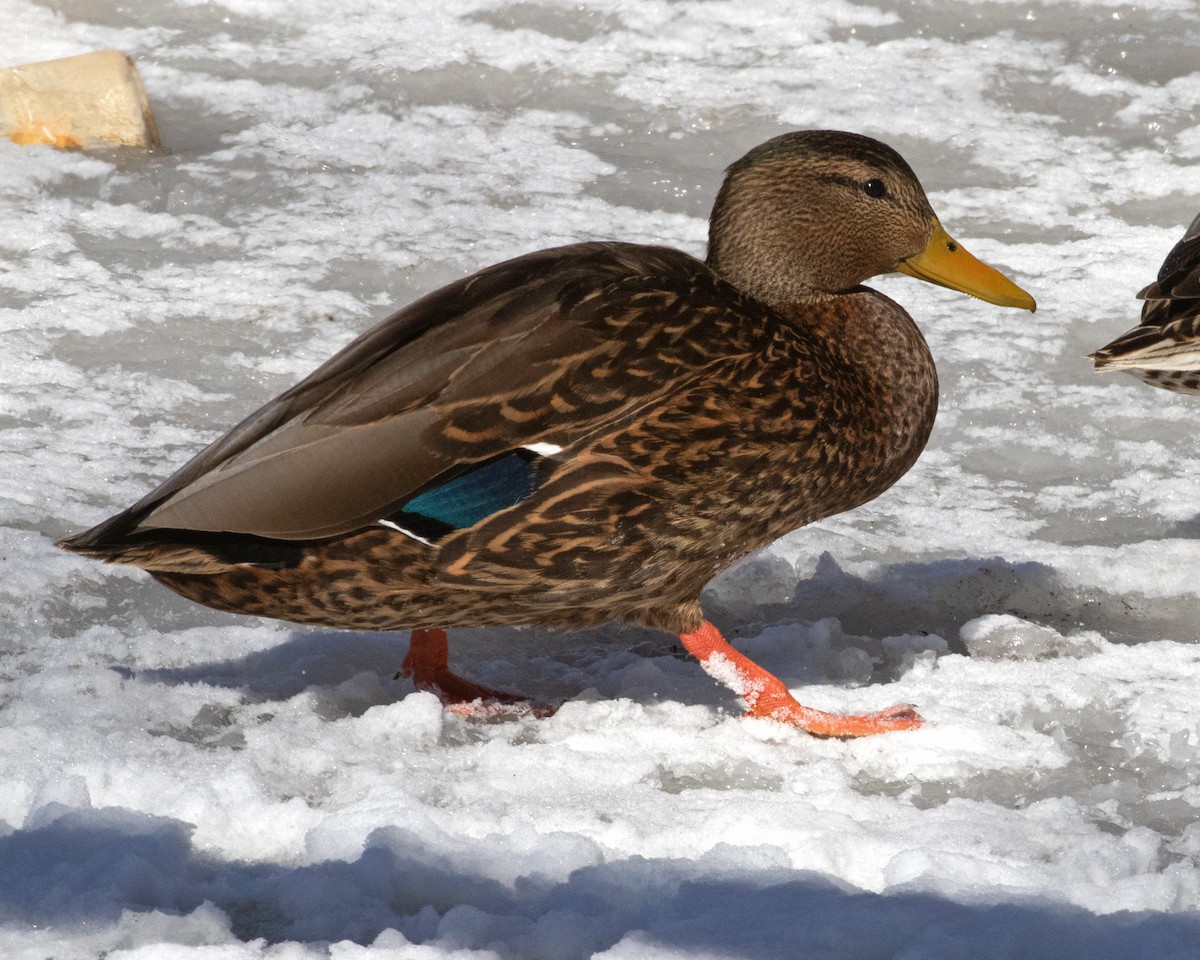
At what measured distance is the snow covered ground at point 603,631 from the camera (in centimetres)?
247

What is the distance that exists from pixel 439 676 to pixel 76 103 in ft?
12.4

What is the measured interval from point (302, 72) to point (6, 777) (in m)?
4.88

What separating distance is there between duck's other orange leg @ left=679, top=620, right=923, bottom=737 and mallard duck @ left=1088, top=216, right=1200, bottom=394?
43.9 inches

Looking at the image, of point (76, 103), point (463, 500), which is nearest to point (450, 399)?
point (463, 500)

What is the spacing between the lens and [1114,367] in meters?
3.78

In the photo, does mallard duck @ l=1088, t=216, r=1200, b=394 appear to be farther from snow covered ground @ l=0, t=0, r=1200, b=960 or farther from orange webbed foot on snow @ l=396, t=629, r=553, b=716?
orange webbed foot on snow @ l=396, t=629, r=553, b=716

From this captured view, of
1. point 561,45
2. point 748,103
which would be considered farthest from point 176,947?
point 561,45

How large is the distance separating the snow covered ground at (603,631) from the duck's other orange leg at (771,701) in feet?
0.15

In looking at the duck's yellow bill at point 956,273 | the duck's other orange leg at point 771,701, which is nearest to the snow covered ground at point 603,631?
the duck's other orange leg at point 771,701

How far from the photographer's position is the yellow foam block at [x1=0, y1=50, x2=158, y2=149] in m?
6.00

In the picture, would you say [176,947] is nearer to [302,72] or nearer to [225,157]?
[225,157]

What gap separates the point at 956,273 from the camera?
11.6 ft

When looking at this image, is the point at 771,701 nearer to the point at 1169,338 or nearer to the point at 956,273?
the point at 956,273

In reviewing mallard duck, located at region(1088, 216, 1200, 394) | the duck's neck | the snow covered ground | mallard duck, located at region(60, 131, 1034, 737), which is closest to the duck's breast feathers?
mallard duck, located at region(60, 131, 1034, 737)
